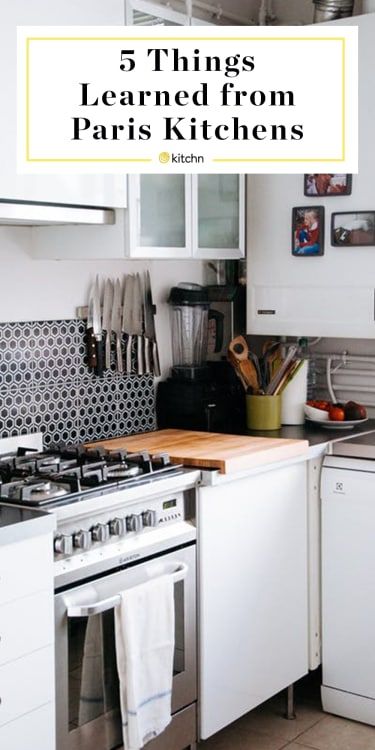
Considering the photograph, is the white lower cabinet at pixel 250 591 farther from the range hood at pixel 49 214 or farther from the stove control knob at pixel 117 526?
the range hood at pixel 49 214

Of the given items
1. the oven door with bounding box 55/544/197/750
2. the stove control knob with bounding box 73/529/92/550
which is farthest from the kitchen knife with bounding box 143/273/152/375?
the stove control knob with bounding box 73/529/92/550

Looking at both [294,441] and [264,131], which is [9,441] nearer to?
[294,441]

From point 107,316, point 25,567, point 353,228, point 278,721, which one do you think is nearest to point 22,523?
point 25,567

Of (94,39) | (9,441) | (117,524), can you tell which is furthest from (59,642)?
(94,39)

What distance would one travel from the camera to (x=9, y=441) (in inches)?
124

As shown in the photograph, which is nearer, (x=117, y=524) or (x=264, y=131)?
(x=117, y=524)

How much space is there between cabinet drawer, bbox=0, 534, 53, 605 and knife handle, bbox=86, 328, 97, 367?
1.11 metres

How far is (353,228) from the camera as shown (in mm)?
3566

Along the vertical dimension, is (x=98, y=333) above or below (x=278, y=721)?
above

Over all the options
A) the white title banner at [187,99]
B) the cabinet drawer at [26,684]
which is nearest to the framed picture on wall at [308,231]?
the white title banner at [187,99]

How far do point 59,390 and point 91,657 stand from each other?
99cm

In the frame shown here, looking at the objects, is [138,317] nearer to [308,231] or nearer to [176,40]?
[308,231]

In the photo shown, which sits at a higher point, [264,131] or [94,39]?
[94,39]

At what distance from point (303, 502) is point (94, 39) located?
61.5 inches
